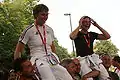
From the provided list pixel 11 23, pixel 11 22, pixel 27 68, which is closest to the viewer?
pixel 27 68

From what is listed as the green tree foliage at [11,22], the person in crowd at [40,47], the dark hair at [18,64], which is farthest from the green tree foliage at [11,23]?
the dark hair at [18,64]

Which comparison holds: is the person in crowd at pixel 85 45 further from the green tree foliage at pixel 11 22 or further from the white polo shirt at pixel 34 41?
the green tree foliage at pixel 11 22

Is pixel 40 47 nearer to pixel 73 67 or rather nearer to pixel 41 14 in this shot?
pixel 41 14

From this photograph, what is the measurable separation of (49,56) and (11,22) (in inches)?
1272

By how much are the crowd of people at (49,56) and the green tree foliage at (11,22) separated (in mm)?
24812

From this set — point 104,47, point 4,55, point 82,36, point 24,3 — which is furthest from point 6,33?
point 104,47

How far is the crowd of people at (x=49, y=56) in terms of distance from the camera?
265 inches

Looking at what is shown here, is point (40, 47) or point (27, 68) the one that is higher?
point (40, 47)

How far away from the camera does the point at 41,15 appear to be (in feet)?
23.2

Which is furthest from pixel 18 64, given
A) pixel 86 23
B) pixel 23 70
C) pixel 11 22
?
pixel 11 22

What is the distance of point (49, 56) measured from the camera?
7.11 m

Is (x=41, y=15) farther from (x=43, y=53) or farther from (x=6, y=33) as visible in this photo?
(x=6, y=33)

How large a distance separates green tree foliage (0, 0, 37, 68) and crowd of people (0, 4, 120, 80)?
81.4 ft

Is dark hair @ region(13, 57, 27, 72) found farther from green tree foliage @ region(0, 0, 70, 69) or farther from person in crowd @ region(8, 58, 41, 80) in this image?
green tree foliage @ region(0, 0, 70, 69)
